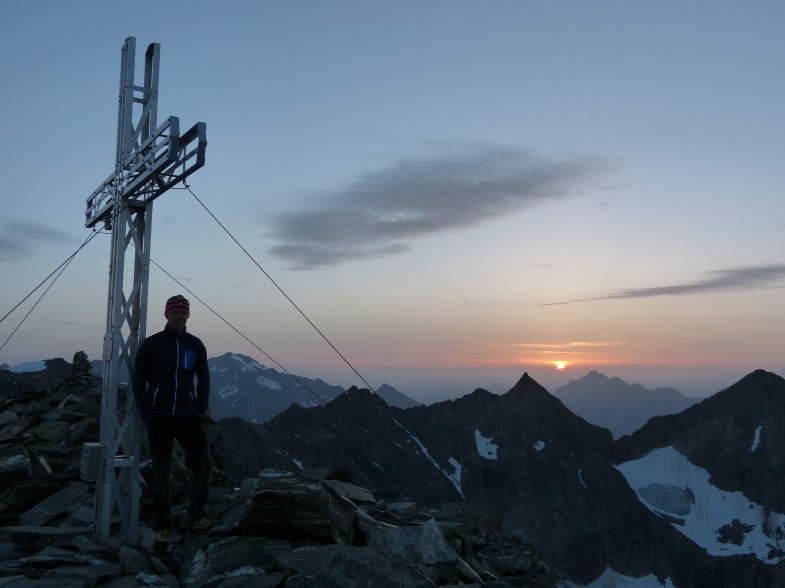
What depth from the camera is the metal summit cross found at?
10.7 metres

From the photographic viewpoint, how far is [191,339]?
11.0 meters

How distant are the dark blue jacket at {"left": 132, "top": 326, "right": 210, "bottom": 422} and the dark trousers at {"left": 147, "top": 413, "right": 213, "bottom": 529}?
0.16m

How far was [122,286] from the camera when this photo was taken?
36.6 feet

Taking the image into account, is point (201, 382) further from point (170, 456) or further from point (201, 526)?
point (201, 526)

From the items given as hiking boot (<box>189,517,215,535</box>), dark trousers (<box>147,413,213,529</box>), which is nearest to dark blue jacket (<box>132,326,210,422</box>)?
dark trousers (<box>147,413,213,529</box>)

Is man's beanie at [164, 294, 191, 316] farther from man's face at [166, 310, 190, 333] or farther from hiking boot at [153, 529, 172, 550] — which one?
hiking boot at [153, 529, 172, 550]

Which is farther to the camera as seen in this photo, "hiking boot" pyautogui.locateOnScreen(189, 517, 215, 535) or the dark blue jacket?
"hiking boot" pyautogui.locateOnScreen(189, 517, 215, 535)

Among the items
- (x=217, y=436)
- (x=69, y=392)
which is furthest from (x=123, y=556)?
(x=69, y=392)

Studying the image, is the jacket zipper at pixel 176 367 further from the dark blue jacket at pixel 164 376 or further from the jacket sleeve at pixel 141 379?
the jacket sleeve at pixel 141 379

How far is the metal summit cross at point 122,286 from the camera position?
10695 mm

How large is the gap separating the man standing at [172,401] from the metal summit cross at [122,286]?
525 millimetres

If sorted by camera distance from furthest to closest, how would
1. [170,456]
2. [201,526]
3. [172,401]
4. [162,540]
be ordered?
1. [170,456]
2. [201,526]
3. [172,401]
4. [162,540]

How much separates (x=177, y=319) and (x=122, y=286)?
126 cm

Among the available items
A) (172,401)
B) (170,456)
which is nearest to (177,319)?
(172,401)
